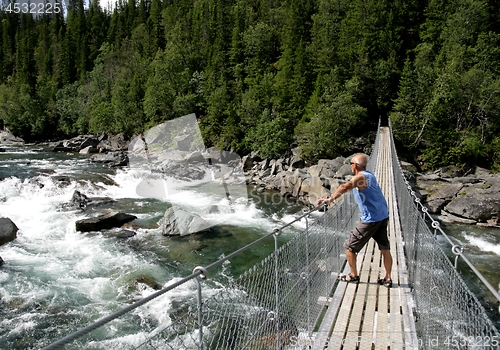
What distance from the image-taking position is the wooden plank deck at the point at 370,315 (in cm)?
326

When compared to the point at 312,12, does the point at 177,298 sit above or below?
below

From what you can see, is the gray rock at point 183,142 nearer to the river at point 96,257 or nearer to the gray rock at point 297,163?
the gray rock at point 297,163

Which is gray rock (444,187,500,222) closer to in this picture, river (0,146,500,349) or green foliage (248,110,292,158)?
river (0,146,500,349)

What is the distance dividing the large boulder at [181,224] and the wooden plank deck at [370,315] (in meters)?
Result: 7.24

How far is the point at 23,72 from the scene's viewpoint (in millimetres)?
52000

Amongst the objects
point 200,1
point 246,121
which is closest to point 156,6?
point 200,1

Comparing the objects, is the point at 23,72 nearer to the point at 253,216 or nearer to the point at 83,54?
the point at 83,54

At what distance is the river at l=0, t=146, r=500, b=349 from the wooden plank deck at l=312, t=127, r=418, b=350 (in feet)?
13.1

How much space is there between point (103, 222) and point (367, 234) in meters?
10.3

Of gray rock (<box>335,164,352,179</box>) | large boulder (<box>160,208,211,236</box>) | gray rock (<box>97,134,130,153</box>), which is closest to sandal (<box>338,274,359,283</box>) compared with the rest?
large boulder (<box>160,208,211,236</box>)

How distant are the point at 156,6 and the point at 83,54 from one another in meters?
15.3

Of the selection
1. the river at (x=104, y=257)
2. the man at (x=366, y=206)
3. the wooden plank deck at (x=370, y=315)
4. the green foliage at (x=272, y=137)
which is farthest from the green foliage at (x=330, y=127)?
the man at (x=366, y=206)

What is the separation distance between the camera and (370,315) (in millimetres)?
3709

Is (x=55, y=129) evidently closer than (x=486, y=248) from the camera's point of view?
No
